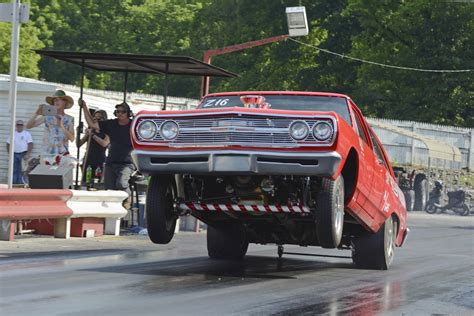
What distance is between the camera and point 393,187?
13453mm

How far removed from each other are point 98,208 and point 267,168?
5.94 metres

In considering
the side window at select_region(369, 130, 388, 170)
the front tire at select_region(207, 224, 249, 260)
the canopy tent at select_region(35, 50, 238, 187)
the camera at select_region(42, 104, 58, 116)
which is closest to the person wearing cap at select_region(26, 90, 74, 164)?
the camera at select_region(42, 104, 58, 116)

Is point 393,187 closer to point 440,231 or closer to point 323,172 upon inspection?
point 323,172

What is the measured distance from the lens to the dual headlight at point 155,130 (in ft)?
34.6

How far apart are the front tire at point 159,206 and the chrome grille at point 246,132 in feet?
2.64

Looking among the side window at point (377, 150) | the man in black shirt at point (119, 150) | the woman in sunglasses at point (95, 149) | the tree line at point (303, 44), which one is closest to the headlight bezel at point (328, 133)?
the side window at point (377, 150)

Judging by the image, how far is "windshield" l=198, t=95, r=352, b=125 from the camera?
11.9m

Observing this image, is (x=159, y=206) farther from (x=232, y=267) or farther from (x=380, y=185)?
(x=380, y=185)

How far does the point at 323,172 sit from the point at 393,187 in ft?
11.7

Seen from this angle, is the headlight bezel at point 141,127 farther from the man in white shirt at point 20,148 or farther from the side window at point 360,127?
the man in white shirt at point 20,148

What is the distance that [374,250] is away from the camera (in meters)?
12.4

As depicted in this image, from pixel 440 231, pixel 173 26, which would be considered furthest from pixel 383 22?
pixel 440 231

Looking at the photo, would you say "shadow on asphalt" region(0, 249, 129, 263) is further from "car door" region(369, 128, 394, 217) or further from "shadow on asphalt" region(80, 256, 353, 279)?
"car door" region(369, 128, 394, 217)

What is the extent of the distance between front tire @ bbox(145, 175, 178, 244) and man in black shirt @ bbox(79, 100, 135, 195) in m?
5.14
